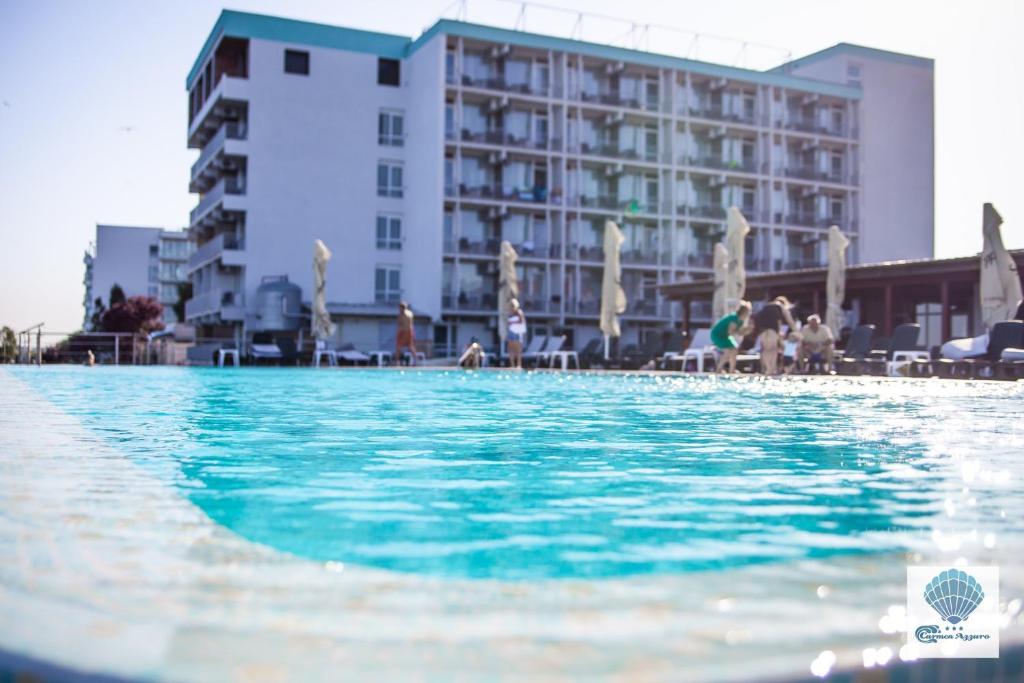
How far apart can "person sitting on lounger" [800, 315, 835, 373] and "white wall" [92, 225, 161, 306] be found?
89.3 meters

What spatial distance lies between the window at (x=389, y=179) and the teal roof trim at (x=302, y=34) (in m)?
5.33

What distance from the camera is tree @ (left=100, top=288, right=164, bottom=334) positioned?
77.1 metres

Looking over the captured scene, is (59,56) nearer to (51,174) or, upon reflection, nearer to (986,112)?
(51,174)

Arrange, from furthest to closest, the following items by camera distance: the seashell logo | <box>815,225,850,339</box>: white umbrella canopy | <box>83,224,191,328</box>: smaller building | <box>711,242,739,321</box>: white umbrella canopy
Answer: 1. <box>83,224,191,328</box>: smaller building
2. <box>711,242,739,321</box>: white umbrella canopy
3. <box>815,225,850,339</box>: white umbrella canopy
4. the seashell logo

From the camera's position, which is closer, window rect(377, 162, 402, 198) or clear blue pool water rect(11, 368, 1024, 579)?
clear blue pool water rect(11, 368, 1024, 579)

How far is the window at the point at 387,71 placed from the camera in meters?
46.0

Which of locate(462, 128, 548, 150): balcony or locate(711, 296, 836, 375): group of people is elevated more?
locate(462, 128, 548, 150): balcony

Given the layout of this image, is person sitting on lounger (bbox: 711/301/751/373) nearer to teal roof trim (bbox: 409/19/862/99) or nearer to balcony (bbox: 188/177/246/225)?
teal roof trim (bbox: 409/19/862/99)

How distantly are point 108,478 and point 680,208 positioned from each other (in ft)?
152

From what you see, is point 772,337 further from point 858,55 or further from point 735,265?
point 858,55

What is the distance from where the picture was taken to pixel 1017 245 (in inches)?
891

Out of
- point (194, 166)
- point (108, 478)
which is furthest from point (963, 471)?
point (194, 166)

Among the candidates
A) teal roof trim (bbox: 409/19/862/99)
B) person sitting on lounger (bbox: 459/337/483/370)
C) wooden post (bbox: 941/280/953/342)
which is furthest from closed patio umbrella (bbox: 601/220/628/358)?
teal roof trim (bbox: 409/19/862/99)

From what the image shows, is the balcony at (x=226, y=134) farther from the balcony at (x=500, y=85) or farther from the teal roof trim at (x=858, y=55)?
the teal roof trim at (x=858, y=55)
